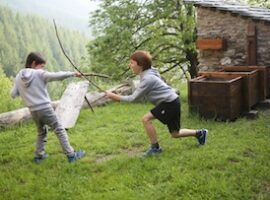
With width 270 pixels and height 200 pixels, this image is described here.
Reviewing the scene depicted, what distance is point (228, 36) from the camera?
36.1ft

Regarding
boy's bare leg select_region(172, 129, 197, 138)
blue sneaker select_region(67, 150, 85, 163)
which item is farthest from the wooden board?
boy's bare leg select_region(172, 129, 197, 138)

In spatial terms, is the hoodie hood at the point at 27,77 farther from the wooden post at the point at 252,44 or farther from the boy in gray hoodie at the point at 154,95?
the wooden post at the point at 252,44

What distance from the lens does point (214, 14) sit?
11227 millimetres

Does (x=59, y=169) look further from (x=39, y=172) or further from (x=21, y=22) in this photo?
(x=21, y=22)

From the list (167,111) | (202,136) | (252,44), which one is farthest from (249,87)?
(167,111)

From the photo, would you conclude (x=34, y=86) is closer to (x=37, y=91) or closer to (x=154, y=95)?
(x=37, y=91)

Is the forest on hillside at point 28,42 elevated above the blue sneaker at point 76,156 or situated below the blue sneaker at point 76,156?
below

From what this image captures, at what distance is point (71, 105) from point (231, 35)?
4.63 m

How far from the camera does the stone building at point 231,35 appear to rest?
10383mm

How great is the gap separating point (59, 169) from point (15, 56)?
9686 cm

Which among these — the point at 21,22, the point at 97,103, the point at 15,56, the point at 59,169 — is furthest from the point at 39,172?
the point at 21,22

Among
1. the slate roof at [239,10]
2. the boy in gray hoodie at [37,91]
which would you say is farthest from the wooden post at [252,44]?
the boy in gray hoodie at [37,91]

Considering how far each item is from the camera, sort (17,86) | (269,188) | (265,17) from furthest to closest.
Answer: (265,17) < (17,86) < (269,188)

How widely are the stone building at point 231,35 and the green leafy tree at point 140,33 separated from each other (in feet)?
7.35
